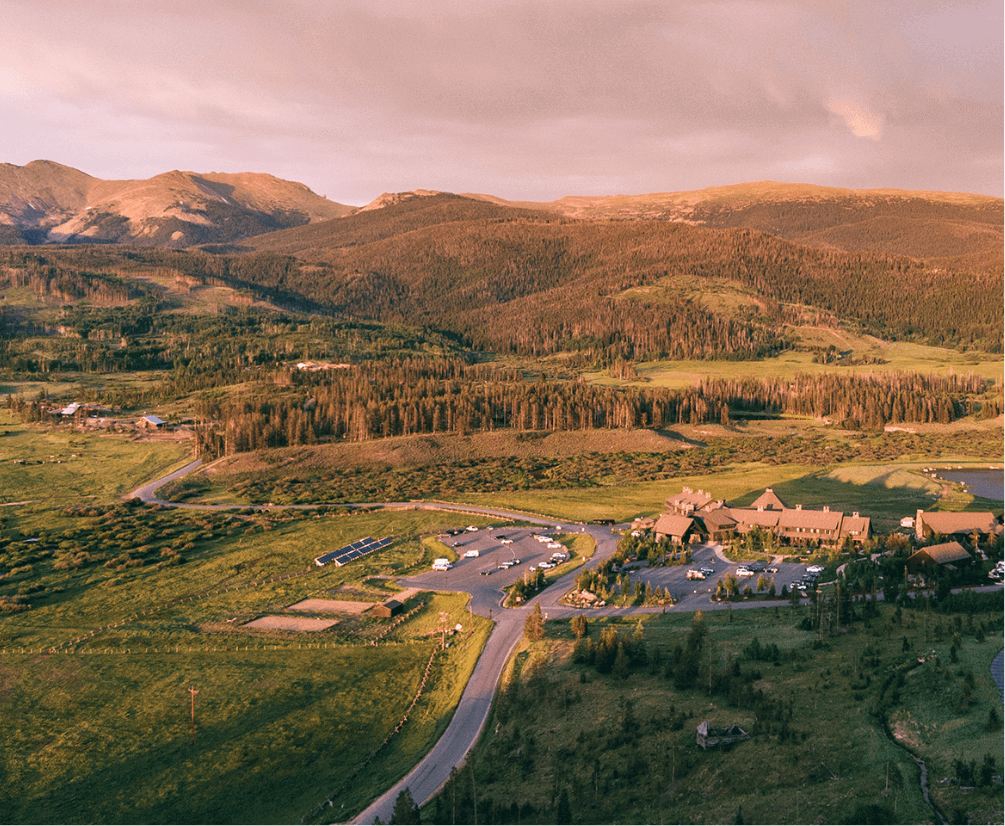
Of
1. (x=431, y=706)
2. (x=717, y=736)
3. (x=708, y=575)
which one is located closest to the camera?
(x=717, y=736)

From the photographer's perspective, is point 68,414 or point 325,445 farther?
point 68,414

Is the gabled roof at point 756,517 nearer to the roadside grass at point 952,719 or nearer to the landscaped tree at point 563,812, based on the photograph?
the roadside grass at point 952,719

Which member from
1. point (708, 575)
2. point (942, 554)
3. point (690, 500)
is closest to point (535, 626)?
point (708, 575)

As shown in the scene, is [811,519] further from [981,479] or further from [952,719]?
[981,479]

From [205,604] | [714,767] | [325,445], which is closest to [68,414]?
[325,445]

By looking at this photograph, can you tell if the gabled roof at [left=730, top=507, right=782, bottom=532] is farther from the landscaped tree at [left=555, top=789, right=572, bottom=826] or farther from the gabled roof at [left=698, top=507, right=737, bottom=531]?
the landscaped tree at [left=555, top=789, right=572, bottom=826]

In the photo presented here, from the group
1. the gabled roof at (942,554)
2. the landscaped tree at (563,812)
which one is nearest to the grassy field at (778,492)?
the gabled roof at (942,554)

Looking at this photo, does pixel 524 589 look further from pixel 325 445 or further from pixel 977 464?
pixel 977 464
